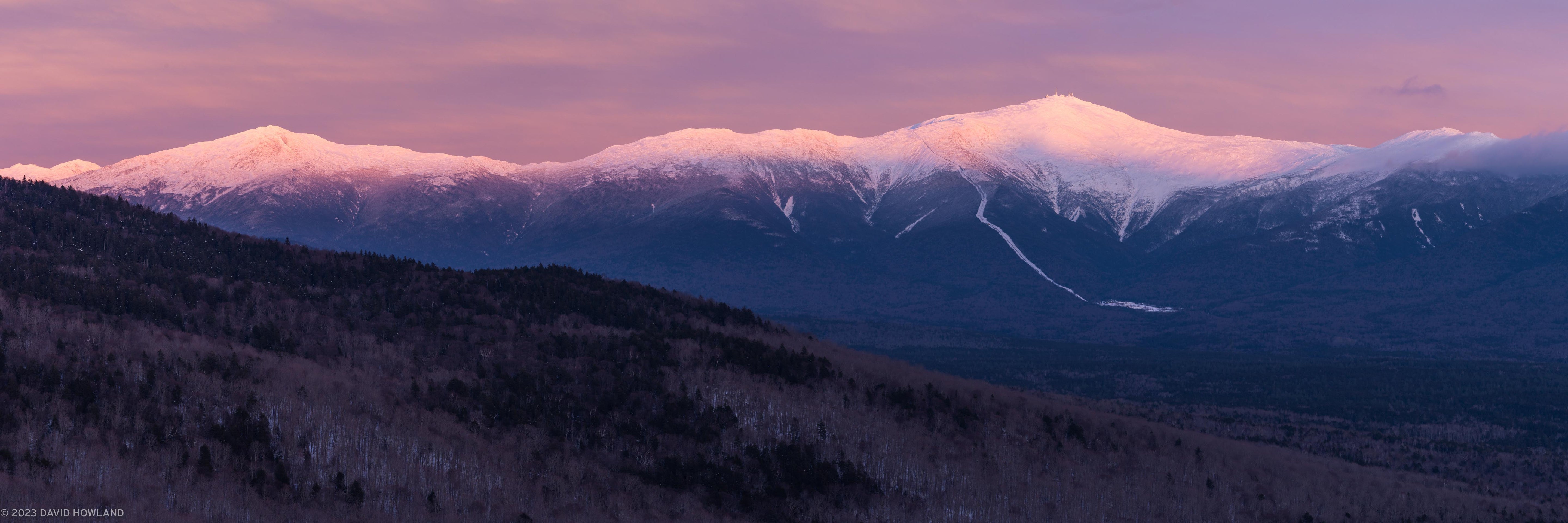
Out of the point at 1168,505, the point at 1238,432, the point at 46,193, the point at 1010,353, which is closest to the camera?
the point at 1168,505

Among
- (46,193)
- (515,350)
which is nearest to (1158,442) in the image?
(515,350)

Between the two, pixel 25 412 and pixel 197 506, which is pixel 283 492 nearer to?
pixel 197 506

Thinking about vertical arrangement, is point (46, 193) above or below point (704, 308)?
above

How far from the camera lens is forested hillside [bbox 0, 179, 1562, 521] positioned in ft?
122

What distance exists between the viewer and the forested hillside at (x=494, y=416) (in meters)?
37.2

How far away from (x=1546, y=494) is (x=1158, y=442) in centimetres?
2517

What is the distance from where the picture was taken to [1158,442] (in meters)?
63.8

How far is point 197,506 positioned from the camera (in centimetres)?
3303

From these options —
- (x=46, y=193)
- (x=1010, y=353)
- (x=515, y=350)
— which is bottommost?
(x=1010, y=353)

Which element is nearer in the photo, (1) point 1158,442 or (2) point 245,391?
(2) point 245,391

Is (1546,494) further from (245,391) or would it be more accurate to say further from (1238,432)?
(245,391)

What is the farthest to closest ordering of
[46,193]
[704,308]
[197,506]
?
[704,308] → [46,193] → [197,506]

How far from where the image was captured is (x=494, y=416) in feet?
157

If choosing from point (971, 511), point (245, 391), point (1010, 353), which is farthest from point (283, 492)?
point (1010, 353)
